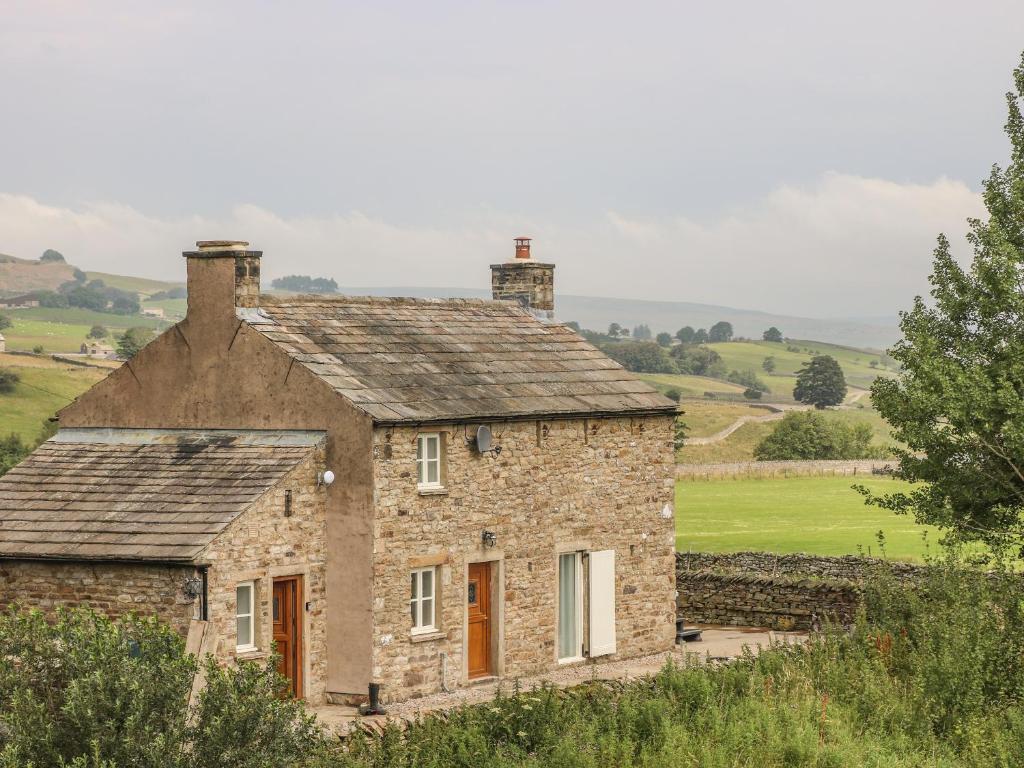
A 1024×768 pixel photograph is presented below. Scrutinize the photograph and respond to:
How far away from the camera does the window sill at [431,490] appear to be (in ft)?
71.1

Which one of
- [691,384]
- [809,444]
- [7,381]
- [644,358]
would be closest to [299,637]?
[809,444]

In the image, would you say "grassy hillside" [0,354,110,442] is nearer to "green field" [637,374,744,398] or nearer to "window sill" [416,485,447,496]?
"window sill" [416,485,447,496]

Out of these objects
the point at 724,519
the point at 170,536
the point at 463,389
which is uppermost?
the point at 463,389

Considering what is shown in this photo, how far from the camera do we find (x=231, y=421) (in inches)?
875

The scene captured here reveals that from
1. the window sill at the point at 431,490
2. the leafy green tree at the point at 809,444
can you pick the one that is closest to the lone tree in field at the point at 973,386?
the window sill at the point at 431,490

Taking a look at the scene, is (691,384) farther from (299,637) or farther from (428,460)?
(299,637)

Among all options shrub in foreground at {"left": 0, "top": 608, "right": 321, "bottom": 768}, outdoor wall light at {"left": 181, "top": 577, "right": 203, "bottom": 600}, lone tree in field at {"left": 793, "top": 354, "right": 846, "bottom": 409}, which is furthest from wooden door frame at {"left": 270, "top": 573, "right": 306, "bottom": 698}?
lone tree in field at {"left": 793, "top": 354, "right": 846, "bottom": 409}

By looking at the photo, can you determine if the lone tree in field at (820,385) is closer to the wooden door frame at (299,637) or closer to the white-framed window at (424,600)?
the white-framed window at (424,600)

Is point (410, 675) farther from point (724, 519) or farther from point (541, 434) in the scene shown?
point (724, 519)

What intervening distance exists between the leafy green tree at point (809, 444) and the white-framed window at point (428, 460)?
54.5 m

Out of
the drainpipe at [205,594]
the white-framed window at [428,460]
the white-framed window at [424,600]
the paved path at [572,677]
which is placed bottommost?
the paved path at [572,677]

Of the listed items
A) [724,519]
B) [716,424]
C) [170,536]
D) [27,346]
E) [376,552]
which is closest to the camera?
[170,536]

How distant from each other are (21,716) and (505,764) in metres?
4.91

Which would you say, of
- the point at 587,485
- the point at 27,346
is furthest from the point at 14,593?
the point at 27,346
